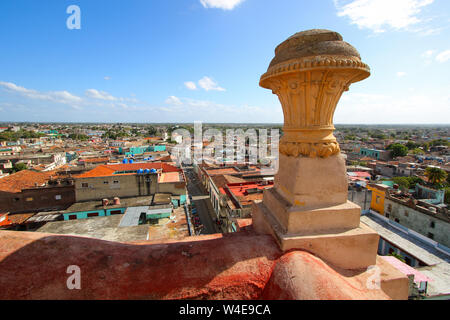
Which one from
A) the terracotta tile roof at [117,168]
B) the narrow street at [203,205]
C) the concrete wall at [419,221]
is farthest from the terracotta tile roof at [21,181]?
the concrete wall at [419,221]

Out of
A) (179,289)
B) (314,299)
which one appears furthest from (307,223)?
(179,289)

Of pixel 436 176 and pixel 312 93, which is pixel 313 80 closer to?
pixel 312 93

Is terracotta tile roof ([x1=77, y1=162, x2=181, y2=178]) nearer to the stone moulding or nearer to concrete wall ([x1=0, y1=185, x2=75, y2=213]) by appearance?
concrete wall ([x1=0, y1=185, x2=75, y2=213])

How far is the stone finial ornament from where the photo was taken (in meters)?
2.83

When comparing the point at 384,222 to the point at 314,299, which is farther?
the point at 384,222

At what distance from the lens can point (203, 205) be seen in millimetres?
28984

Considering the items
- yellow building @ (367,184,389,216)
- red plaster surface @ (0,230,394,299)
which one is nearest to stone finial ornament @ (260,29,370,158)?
red plaster surface @ (0,230,394,299)

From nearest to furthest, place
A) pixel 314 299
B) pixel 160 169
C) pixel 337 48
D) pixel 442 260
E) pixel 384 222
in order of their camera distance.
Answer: pixel 314 299 < pixel 337 48 < pixel 442 260 < pixel 384 222 < pixel 160 169

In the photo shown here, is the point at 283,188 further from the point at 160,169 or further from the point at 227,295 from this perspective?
the point at 160,169

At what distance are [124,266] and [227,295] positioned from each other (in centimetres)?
116

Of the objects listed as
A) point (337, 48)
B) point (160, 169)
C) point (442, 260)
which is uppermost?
point (337, 48)

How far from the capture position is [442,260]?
12609 millimetres

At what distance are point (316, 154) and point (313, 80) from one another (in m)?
0.99

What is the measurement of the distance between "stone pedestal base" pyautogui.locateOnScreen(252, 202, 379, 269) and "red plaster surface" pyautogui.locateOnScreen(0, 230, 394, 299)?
8.5 inches
